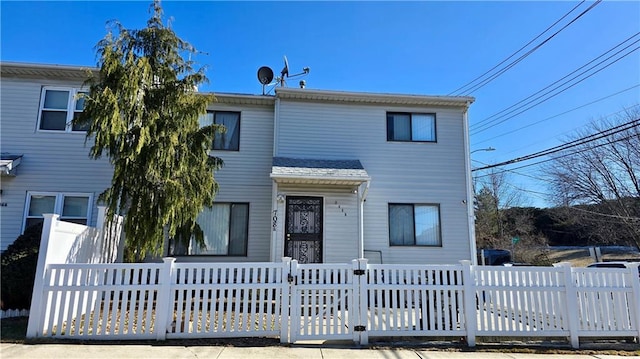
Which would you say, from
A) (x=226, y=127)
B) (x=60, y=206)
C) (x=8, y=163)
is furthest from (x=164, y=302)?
(x=8, y=163)

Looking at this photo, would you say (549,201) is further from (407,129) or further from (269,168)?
(269,168)

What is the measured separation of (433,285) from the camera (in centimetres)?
504

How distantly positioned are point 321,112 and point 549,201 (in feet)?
75.3

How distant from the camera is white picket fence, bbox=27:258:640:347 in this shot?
15.4 feet

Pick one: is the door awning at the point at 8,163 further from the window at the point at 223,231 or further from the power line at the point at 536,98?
the power line at the point at 536,98

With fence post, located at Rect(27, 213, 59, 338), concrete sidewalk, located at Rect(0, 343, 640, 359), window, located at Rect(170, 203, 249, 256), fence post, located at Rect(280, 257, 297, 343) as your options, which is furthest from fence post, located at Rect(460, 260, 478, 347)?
window, located at Rect(170, 203, 249, 256)

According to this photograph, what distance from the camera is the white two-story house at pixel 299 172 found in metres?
8.85

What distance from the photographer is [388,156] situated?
10109 mm

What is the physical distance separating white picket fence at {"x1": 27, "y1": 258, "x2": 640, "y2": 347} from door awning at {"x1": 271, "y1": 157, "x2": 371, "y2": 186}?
3.58m

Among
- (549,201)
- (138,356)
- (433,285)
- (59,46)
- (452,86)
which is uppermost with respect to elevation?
(452,86)

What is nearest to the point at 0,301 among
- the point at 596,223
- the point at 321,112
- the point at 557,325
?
the point at 321,112

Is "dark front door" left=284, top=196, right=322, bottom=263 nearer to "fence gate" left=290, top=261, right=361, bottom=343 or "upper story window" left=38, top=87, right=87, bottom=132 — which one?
"fence gate" left=290, top=261, right=361, bottom=343

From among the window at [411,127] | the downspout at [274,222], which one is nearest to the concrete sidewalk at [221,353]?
the downspout at [274,222]

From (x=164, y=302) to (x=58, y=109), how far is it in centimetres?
762
